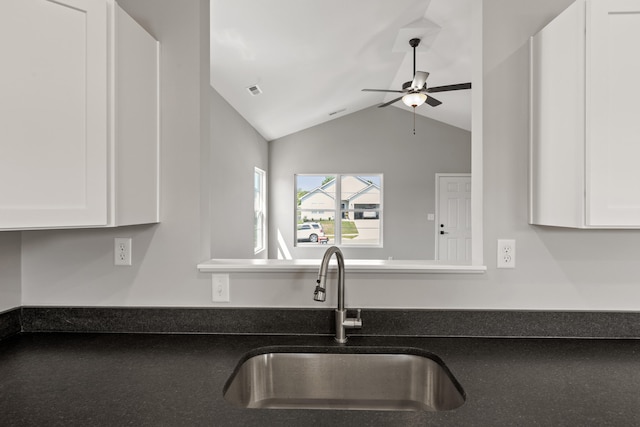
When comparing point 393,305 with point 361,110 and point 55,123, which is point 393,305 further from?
point 361,110

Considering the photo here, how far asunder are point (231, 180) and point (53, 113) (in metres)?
3.45

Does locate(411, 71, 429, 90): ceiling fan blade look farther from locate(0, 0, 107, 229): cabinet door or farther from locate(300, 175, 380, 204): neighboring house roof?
locate(300, 175, 380, 204): neighboring house roof

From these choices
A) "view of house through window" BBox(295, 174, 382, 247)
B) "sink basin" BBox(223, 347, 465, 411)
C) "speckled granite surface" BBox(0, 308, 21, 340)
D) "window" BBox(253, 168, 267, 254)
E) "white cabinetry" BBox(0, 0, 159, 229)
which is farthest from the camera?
"view of house through window" BBox(295, 174, 382, 247)

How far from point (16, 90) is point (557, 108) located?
167 cm

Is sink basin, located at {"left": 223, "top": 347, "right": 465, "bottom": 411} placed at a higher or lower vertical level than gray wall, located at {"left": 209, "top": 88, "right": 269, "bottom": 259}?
lower

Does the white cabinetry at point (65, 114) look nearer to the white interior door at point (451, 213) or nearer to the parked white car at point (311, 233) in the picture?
the parked white car at point (311, 233)

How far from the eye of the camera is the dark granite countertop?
89 centimetres

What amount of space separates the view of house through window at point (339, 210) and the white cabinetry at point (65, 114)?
5.70 m

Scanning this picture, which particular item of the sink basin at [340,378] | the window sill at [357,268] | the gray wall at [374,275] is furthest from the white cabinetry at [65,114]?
the sink basin at [340,378]

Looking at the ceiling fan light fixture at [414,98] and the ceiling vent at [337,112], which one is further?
the ceiling vent at [337,112]

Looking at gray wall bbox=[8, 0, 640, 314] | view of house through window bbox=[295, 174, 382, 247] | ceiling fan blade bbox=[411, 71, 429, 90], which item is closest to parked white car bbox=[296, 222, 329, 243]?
view of house through window bbox=[295, 174, 382, 247]

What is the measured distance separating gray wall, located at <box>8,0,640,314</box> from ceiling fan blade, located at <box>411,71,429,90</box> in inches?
78.5

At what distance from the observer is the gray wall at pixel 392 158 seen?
22.2 feet

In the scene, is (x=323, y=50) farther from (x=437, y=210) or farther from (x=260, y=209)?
(x=437, y=210)
